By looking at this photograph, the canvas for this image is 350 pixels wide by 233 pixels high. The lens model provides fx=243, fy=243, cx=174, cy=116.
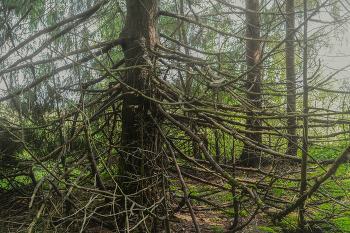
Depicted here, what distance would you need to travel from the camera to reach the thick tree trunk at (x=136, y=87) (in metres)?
3.31

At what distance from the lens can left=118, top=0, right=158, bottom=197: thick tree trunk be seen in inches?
130

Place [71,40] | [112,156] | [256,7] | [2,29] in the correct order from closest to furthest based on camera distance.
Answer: [112,156], [71,40], [2,29], [256,7]

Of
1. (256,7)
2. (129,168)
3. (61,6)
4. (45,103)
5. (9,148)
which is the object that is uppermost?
(256,7)

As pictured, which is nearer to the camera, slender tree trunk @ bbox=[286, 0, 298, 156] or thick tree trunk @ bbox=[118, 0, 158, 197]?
slender tree trunk @ bbox=[286, 0, 298, 156]

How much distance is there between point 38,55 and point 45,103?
2.33ft

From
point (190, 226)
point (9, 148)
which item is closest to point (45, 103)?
point (9, 148)

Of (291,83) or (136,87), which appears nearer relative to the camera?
(136,87)

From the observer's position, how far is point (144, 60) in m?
3.28

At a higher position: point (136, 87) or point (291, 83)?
point (291, 83)

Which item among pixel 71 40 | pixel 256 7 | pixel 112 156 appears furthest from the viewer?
pixel 256 7

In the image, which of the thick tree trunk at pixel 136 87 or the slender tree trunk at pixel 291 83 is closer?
the slender tree trunk at pixel 291 83

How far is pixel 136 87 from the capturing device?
341cm

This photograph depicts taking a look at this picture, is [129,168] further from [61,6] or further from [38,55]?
[61,6]

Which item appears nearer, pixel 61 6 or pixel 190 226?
pixel 190 226
